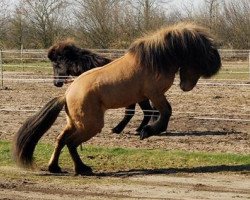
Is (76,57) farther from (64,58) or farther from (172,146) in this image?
(172,146)

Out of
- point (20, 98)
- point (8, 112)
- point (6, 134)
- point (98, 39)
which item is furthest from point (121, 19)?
point (6, 134)

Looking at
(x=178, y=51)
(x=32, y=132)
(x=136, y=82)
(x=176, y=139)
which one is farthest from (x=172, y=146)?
(x=32, y=132)

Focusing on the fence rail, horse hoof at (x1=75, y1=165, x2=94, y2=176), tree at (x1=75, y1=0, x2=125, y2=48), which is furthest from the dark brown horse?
tree at (x1=75, y1=0, x2=125, y2=48)

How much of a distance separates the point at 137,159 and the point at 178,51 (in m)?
1.79

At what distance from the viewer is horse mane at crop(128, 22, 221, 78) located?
24.4 ft

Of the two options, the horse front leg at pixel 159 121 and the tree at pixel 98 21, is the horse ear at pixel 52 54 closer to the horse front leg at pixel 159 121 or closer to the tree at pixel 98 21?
the horse front leg at pixel 159 121

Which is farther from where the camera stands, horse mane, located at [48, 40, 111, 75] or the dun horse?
horse mane, located at [48, 40, 111, 75]

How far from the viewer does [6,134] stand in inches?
414

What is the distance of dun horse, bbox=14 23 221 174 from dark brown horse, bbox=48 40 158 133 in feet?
8.73

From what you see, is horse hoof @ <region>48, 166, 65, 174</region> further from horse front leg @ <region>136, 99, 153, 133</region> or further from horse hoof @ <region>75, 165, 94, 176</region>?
horse front leg @ <region>136, 99, 153, 133</region>

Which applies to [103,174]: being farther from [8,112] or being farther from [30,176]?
[8,112]

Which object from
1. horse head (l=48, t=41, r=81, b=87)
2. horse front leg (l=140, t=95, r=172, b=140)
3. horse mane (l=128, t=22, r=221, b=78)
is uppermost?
horse mane (l=128, t=22, r=221, b=78)

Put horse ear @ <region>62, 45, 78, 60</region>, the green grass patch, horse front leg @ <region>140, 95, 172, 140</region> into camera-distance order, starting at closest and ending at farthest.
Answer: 1. horse front leg @ <region>140, 95, 172, 140</region>
2. the green grass patch
3. horse ear @ <region>62, 45, 78, 60</region>

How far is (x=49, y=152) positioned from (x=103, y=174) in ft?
5.50
